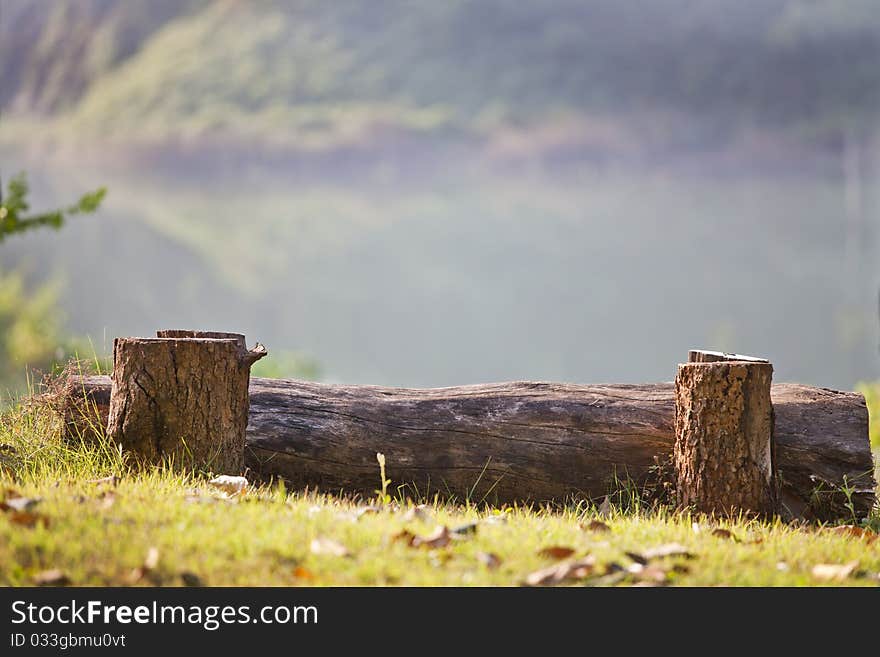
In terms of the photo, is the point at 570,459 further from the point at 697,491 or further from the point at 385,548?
the point at 385,548

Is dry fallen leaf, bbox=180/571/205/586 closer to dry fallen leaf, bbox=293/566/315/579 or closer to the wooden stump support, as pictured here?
dry fallen leaf, bbox=293/566/315/579

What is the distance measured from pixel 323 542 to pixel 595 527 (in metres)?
0.90

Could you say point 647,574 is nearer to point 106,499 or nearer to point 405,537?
point 405,537

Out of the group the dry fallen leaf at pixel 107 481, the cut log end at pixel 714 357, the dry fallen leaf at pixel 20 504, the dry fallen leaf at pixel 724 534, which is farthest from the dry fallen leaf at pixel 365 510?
the cut log end at pixel 714 357

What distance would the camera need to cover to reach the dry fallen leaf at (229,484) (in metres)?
2.65

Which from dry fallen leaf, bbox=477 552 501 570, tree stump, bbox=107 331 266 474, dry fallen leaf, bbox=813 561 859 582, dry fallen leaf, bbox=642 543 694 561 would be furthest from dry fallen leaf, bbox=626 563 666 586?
tree stump, bbox=107 331 266 474

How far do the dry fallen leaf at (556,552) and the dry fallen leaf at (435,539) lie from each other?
0.76 ft

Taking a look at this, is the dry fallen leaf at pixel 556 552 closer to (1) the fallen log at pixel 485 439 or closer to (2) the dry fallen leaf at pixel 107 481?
(1) the fallen log at pixel 485 439

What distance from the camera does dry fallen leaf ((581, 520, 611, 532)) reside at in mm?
2560

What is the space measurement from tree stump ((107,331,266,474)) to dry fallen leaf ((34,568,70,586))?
107cm

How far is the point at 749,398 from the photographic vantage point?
2916 mm

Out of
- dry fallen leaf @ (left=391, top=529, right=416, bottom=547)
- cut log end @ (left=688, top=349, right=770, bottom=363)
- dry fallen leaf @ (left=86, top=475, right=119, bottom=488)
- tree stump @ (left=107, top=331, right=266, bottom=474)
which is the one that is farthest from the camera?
cut log end @ (left=688, top=349, right=770, bottom=363)

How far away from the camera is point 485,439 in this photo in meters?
3.22
